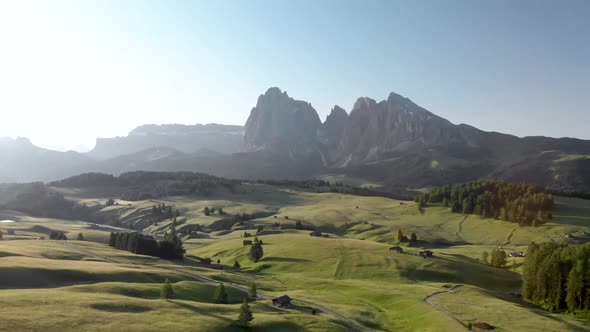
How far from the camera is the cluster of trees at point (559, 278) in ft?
332

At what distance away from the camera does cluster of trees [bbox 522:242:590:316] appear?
10131 centimetres

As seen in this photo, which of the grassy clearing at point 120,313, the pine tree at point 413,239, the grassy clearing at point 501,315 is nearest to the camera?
the grassy clearing at point 120,313

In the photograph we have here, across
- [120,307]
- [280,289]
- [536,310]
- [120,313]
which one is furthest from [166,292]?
[536,310]

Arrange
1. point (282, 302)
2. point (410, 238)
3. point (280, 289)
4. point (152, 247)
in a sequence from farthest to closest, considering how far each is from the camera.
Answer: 1. point (410, 238)
2. point (152, 247)
3. point (280, 289)
4. point (282, 302)

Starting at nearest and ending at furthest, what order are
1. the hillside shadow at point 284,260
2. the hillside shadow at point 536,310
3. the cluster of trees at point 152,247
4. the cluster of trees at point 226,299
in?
the cluster of trees at point 226,299
the hillside shadow at point 536,310
the cluster of trees at point 152,247
the hillside shadow at point 284,260

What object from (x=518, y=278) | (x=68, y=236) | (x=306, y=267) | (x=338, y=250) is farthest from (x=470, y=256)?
(x=68, y=236)

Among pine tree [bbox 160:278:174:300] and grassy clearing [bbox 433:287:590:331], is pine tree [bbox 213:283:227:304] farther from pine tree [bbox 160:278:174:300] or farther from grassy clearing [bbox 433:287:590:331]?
grassy clearing [bbox 433:287:590:331]

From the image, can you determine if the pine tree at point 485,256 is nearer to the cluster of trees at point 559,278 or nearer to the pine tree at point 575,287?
the cluster of trees at point 559,278

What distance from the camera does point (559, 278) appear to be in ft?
356

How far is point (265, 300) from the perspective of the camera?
90812 millimetres

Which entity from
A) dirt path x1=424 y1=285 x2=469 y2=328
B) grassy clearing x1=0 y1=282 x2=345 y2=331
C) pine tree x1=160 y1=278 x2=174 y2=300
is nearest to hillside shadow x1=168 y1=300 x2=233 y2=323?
grassy clearing x1=0 y1=282 x2=345 y2=331

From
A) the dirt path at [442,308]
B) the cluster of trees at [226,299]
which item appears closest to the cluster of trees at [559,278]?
the dirt path at [442,308]

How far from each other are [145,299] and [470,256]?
126 metres

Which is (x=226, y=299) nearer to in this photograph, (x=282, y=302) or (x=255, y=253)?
(x=282, y=302)
